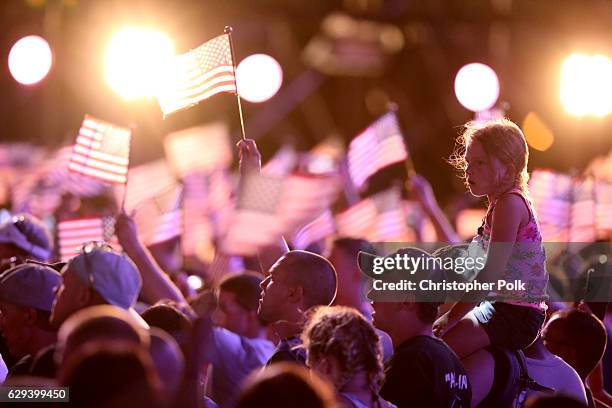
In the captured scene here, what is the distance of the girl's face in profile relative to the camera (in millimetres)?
6012

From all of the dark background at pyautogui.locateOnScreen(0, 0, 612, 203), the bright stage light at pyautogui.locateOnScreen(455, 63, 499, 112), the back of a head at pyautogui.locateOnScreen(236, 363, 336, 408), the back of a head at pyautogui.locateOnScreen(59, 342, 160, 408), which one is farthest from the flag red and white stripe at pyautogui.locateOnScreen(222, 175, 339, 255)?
the bright stage light at pyautogui.locateOnScreen(455, 63, 499, 112)

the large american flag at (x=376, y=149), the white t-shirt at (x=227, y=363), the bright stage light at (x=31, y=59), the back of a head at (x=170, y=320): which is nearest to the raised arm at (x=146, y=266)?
the white t-shirt at (x=227, y=363)

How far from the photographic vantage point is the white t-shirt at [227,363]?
648cm

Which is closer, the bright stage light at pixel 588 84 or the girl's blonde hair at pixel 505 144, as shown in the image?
the girl's blonde hair at pixel 505 144

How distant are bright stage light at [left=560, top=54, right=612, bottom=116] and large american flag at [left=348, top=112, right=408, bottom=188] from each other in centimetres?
797

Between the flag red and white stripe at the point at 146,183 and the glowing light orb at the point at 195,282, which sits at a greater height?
the flag red and white stripe at the point at 146,183

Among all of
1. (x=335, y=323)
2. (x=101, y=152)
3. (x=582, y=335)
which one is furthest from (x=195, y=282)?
(x=335, y=323)

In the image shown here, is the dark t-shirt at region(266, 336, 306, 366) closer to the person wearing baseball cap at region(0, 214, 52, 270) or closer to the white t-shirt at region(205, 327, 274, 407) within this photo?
the white t-shirt at region(205, 327, 274, 407)

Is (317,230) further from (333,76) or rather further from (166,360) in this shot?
(333,76)

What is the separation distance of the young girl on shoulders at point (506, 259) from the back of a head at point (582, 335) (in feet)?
3.05

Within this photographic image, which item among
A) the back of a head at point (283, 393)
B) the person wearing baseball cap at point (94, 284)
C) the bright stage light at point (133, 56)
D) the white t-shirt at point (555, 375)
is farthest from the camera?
the bright stage light at point (133, 56)

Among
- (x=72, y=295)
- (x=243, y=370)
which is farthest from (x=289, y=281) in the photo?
(x=72, y=295)

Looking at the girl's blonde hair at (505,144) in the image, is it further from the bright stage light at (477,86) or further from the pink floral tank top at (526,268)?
the bright stage light at (477,86)

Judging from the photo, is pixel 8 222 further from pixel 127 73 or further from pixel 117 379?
pixel 127 73
